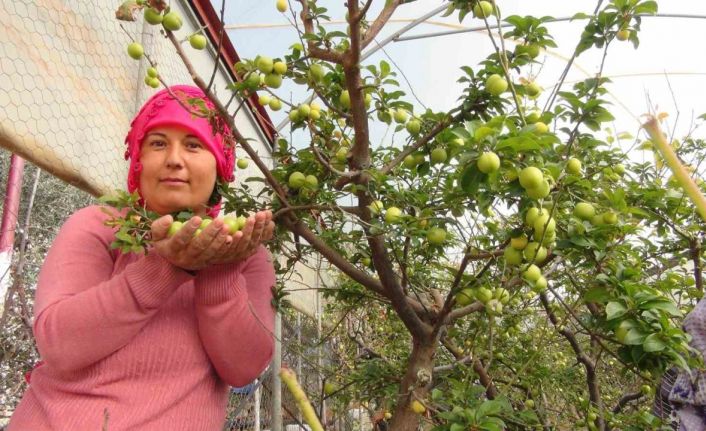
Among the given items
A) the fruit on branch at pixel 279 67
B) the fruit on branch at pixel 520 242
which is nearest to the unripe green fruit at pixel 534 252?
the fruit on branch at pixel 520 242

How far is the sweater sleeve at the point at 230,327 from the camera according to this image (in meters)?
1.21

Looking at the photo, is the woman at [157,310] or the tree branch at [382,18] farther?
the tree branch at [382,18]

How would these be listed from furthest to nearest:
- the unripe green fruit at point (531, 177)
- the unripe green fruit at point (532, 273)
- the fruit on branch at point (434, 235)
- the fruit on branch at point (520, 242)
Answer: the fruit on branch at point (434, 235) → the unripe green fruit at point (532, 273) → the fruit on branch at point (520, 242) → the unripe green fruit at point (531, 177)

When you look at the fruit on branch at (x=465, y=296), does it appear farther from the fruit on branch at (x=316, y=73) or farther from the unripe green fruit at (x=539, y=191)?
the fruit on branch at (x=316, y=73)

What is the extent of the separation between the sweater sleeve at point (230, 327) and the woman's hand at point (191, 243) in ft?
0.37

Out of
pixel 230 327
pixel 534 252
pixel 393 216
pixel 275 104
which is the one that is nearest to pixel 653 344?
pixel 534 252

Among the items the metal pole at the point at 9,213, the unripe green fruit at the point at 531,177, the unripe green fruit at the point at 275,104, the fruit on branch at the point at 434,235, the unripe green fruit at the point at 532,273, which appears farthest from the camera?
the metal pole at the point at 9,213

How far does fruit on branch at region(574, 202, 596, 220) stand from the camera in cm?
118

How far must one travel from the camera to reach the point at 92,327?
1.07 m

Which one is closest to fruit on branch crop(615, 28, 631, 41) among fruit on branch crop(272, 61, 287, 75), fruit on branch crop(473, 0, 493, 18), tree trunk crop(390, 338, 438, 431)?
fruit on branch crop(473, 0, 493, 18)

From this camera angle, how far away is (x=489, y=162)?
3.12 feet

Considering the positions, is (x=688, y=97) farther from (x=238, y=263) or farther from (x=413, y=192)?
(x=238, y=263)

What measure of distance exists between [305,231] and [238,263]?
0.27 meters

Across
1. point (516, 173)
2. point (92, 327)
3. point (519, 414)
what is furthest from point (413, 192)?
point (92, 327)
